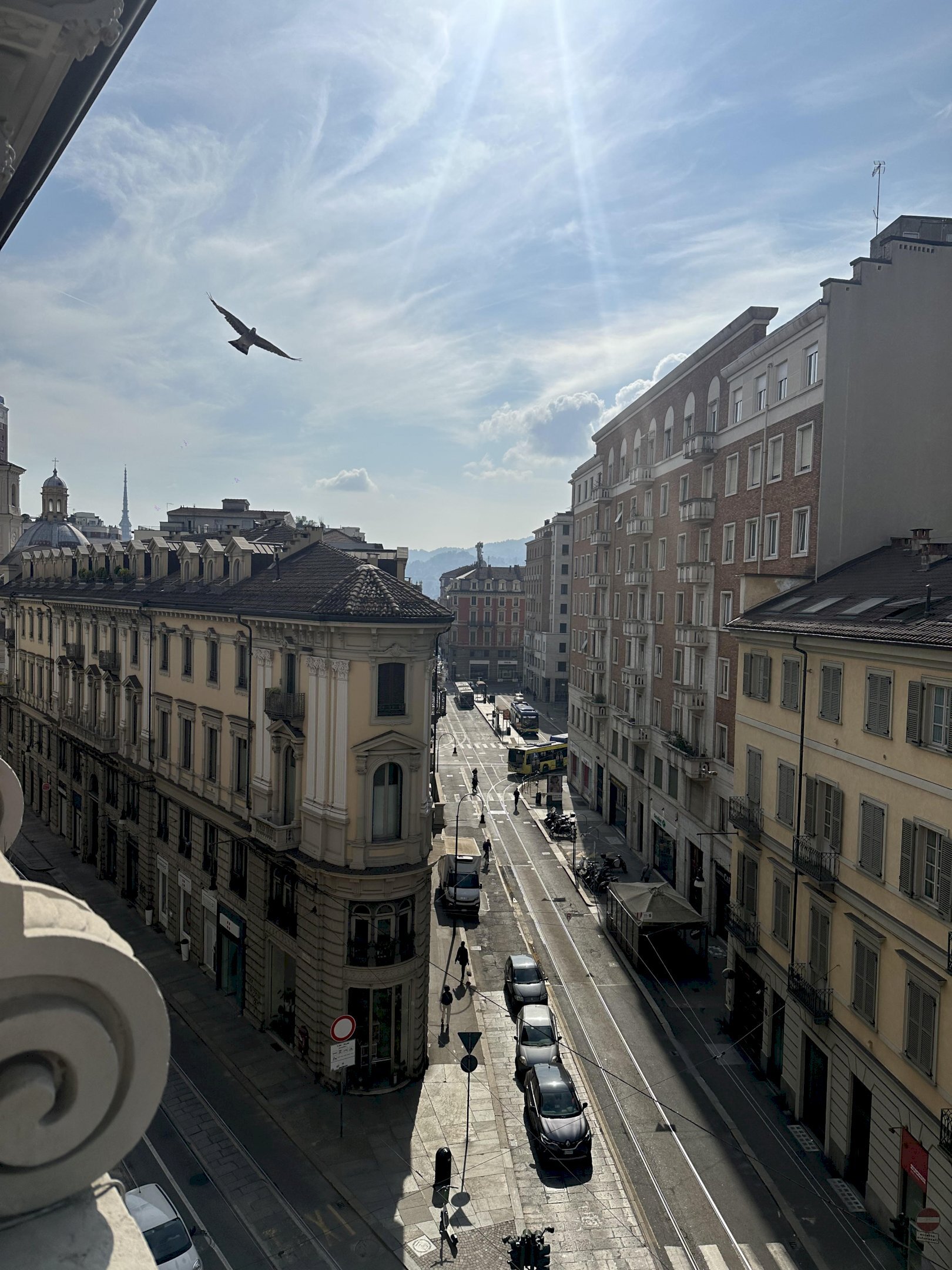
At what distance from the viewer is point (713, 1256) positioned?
20.5 m

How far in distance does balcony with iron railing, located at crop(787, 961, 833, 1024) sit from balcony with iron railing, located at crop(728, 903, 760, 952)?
3.09 meters

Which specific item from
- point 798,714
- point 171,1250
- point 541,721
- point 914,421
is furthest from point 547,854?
point 541,721

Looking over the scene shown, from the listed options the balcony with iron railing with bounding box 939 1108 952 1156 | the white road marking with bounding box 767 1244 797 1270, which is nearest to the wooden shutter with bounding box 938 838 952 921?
the balcony with iron railing with bounding box 939 1108 952 1156

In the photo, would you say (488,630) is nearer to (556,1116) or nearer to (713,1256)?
(556,1116)

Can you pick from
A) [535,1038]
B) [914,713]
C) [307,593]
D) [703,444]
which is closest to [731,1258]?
[535,1038]

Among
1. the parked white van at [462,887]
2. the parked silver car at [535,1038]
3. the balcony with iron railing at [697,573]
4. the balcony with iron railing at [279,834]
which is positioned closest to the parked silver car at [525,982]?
the parked silver car at [535,1038]

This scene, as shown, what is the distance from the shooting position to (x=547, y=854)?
179ft

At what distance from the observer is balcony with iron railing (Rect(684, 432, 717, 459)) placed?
146 ft

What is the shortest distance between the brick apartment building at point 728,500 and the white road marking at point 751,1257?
20.3m

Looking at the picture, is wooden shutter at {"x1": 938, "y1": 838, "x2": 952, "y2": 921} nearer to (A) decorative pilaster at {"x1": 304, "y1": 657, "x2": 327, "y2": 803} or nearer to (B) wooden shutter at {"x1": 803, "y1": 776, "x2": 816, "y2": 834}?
(B) wooden shutter at {"x1": 803, "y1": 776, "x2": 816, "y2": 834}

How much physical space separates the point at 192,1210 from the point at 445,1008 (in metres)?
13.0

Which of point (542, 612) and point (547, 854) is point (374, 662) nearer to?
point (547, 854)

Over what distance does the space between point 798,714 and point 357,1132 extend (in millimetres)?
19129

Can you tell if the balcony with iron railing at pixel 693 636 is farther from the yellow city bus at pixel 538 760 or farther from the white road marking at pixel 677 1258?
the yellow city bus at pixel 538 760
